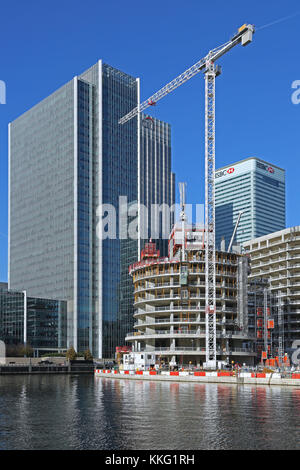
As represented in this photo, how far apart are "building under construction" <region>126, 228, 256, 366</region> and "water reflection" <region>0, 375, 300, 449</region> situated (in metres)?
66.6

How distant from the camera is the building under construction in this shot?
145 m

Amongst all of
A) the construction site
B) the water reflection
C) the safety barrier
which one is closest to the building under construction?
the construction site

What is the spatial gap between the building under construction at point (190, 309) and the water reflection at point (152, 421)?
66.6 meters

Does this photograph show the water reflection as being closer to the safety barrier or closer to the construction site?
the safety barrier

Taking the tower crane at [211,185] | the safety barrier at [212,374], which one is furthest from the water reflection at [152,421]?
the tower crane at [211,185]

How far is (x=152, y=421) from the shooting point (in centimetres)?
5138

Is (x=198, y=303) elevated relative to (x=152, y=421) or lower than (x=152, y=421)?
elevated

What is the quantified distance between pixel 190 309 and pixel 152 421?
9450 cm

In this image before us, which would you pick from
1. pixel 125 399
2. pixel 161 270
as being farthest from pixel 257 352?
pixel 125 399

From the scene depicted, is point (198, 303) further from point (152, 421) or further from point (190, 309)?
point (152, 421)

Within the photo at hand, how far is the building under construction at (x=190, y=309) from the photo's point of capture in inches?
5719

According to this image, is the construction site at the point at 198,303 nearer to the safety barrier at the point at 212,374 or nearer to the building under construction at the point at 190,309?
the building under construction at the point at 190,309

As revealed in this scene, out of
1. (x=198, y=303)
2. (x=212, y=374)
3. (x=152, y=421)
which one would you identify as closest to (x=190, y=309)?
(x=198, y=303)
